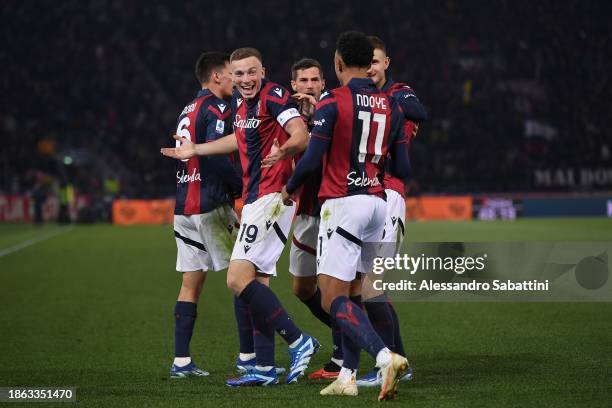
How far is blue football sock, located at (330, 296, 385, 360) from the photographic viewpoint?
18.6ft

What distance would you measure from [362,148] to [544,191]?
3322cm

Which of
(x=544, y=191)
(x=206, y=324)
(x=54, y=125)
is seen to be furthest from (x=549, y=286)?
(x=54, y=125)

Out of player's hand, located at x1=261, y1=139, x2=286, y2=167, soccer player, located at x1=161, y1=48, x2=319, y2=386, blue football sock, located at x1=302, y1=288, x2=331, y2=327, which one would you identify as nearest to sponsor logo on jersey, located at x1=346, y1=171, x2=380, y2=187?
player's hand, located at x1=261, y1=139, x2=286, y2=167

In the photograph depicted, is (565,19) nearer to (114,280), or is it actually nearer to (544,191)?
(544,191)

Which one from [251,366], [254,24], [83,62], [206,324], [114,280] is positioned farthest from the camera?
[254,24]

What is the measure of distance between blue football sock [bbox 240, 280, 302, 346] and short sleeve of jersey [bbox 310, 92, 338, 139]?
125 cm

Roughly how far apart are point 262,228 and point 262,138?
644mm

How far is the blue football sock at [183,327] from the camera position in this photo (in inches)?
275

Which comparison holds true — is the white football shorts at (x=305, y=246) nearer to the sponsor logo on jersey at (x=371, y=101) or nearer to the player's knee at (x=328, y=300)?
the player's knee at (x=328, y=300)

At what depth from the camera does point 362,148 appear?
5.90 m

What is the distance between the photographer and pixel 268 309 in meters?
6.36

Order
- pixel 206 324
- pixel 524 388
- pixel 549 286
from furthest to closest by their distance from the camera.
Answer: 1. pixel 549 286
2. pixel 206 324
3. pixel 524 388

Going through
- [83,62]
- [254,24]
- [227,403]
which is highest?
[254,24]

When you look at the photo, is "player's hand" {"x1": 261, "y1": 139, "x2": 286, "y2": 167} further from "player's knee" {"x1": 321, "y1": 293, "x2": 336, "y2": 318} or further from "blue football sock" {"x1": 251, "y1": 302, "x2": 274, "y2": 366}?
"blue football sock" {"x1": 251, "y1": 302, "x2": 274, "y2": 366}
